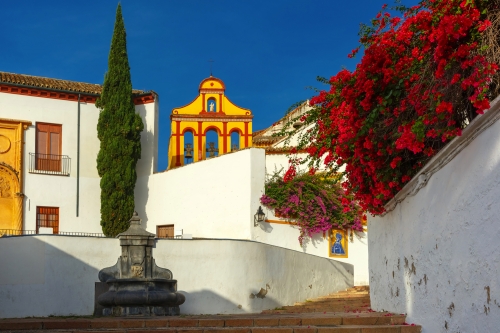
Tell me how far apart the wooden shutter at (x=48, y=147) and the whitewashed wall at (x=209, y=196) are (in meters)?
2.82

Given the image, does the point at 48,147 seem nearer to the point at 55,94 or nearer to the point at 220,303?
the point at 55,94

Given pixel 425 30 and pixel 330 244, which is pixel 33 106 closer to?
pixel 330 244

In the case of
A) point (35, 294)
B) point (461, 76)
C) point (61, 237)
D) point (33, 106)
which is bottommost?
point (35, 294)

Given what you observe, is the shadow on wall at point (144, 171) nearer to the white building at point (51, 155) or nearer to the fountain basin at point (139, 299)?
the white building at point (51, 155)

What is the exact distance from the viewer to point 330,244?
2280 centimetres

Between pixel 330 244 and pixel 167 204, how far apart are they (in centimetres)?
546

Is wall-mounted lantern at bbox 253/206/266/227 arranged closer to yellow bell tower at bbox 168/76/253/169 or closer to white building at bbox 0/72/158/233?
white building at bbox 0/72/158/233

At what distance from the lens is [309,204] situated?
22.4m

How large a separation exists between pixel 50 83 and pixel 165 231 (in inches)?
254

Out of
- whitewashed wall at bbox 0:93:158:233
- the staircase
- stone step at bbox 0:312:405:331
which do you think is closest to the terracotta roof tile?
whitewashed wall at bbox 0:93:158:233

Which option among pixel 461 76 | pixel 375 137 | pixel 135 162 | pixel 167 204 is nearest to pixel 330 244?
pixel 167 204

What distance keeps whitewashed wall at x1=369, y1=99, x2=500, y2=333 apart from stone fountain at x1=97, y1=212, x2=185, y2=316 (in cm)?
558

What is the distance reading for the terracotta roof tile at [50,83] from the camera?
24.8 meters

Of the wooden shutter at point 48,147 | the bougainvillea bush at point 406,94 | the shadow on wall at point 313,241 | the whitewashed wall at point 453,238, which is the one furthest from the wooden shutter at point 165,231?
the whitewashed wall at point 453,238
